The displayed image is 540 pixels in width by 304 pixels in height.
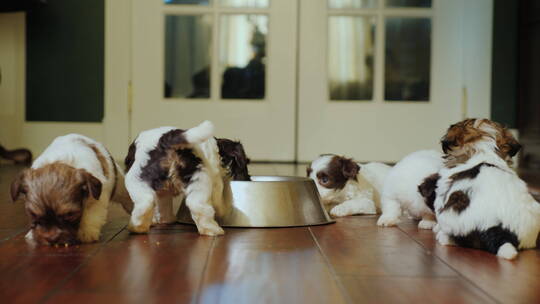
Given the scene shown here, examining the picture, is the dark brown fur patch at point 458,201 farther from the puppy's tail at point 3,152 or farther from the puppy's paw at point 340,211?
the puppy's tail at point 3,152

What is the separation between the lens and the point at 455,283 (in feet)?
5.98

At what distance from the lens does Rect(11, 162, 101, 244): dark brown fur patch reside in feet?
7.37

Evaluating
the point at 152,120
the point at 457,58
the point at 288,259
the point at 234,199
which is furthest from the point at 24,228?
the point at 457,58

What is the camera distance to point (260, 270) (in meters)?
1.93

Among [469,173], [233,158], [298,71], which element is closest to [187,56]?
[298,71]

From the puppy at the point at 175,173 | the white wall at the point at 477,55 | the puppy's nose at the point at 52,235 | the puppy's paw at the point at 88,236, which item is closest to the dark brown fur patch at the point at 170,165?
the puppy at the point at 175,173

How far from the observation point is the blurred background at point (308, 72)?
588 cm

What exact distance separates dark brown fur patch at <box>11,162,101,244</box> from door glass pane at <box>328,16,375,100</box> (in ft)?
13.0

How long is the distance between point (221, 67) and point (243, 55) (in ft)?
0.79

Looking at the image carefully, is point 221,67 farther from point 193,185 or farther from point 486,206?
point 486,206

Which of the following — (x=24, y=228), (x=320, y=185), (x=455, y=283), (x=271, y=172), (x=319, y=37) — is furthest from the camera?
(x=319, y=37)

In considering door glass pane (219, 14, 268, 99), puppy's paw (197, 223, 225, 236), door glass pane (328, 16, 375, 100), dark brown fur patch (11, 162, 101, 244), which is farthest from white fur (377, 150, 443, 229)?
door glass pane (219, 14, 268, 99)

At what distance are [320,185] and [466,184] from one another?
1.29 metres

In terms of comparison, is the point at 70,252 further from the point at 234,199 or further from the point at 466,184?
the point at 466,184
